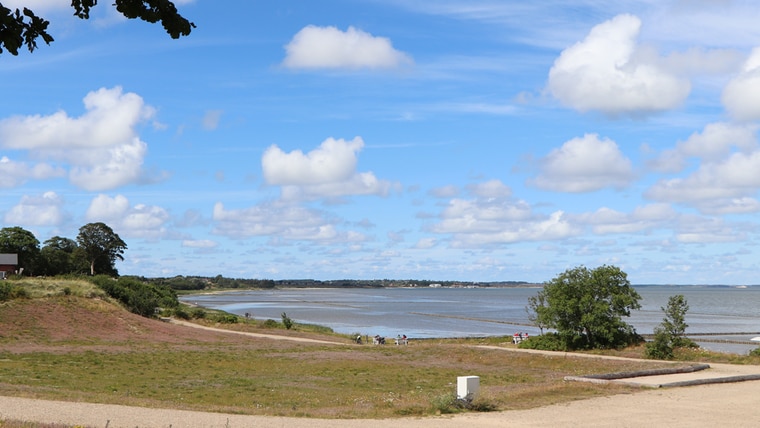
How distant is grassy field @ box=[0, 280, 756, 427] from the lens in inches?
892

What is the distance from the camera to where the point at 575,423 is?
61.6 feet

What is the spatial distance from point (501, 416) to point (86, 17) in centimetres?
1543

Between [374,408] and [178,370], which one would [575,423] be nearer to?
[374,408]

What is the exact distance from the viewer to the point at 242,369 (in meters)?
36.0

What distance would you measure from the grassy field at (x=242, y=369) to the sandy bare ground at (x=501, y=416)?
118 centimetres

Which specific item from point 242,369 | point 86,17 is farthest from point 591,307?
point 86,17

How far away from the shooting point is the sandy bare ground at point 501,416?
1750 cm

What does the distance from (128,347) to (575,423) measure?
1381 inches

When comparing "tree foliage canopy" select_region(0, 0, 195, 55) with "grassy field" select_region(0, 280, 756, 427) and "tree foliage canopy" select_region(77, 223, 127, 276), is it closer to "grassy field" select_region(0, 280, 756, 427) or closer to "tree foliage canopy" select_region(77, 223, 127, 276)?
"grassy field" select_region(0, 280, 756, 427)

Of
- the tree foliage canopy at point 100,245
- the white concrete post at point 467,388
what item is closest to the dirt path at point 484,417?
the white concrete post at point 467,388

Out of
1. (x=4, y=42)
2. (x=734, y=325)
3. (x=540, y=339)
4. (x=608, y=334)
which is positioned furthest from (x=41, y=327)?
(x=734, y=325)

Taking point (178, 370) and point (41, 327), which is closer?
point (178, 370)

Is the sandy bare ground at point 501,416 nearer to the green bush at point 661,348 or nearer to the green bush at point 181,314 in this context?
the green bush at point 661,348

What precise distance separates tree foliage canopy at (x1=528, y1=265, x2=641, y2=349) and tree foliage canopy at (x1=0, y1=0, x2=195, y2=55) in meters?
39.2
